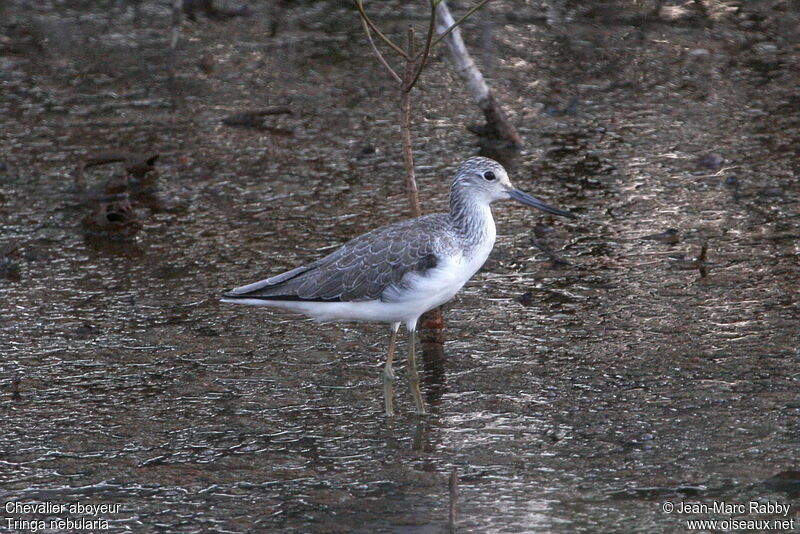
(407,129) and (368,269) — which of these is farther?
(407,129)

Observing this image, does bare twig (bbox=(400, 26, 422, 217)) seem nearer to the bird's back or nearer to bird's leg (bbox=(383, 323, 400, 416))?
the bird's back

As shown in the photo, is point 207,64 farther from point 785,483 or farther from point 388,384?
point 785,483

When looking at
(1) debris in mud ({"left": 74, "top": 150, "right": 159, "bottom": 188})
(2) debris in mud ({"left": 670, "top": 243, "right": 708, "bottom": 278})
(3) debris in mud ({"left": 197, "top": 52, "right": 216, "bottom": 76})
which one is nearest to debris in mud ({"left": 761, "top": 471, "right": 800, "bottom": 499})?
(2) debris in mud ({"left": 670, "top": 243, "right": 708, "bottom": 278})

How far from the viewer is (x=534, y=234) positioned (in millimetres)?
9266

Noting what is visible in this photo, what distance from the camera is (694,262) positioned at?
27.5 ft

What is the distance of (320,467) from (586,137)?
19.6 ft

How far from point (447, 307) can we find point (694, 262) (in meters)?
1.91

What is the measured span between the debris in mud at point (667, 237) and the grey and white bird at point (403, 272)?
6.82 ft

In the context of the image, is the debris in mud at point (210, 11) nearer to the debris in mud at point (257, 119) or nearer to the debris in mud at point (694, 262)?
the debris in mud at point (257, 119)

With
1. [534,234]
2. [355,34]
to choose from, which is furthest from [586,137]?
[355,34]

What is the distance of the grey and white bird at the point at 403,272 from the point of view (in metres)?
6.78

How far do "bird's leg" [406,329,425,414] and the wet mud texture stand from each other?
10cm

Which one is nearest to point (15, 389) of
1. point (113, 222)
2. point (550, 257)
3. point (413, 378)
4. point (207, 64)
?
point (413, 378)

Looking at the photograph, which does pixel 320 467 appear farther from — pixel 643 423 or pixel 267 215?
pixel 267 215
